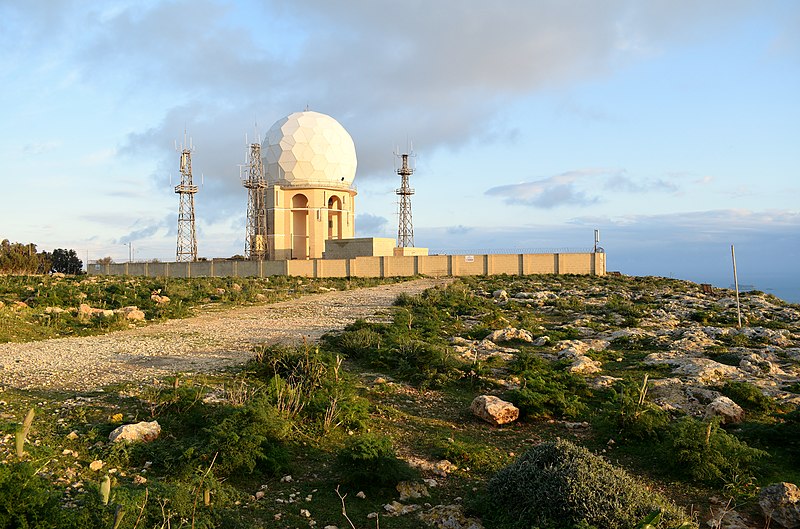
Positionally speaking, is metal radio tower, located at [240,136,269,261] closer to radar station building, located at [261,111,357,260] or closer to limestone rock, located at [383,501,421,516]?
radar station building, located at [261,111,357,260]

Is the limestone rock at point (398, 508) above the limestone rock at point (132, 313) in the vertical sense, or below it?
below

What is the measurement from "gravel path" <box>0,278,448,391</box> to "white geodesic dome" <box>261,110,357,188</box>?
3111 centimetres

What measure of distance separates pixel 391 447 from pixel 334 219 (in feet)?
153

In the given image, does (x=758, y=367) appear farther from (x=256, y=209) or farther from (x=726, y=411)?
(x=256, y=209)

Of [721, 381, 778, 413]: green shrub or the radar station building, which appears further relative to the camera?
the radar station building

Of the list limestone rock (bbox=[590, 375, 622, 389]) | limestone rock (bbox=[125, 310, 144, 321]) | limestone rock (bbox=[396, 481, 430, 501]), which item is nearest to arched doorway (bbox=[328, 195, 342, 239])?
limestone rock (bbox=[125, 310, 144, 321])

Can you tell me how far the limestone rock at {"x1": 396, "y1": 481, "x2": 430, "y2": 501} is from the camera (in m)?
5.57

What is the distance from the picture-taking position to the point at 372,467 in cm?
570

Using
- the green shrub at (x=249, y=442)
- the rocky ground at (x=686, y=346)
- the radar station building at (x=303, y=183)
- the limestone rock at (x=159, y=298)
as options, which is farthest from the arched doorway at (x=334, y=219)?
the green shrub at (x=249, y=442)

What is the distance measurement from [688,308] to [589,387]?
45.2 ft

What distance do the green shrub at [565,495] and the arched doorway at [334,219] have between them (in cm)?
4726

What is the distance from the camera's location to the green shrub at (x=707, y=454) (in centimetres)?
586

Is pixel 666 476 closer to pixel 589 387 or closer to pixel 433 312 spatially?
pixel 589 387

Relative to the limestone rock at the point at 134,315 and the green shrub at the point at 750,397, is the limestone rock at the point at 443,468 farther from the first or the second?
the limestone rock at the point at 134,315
